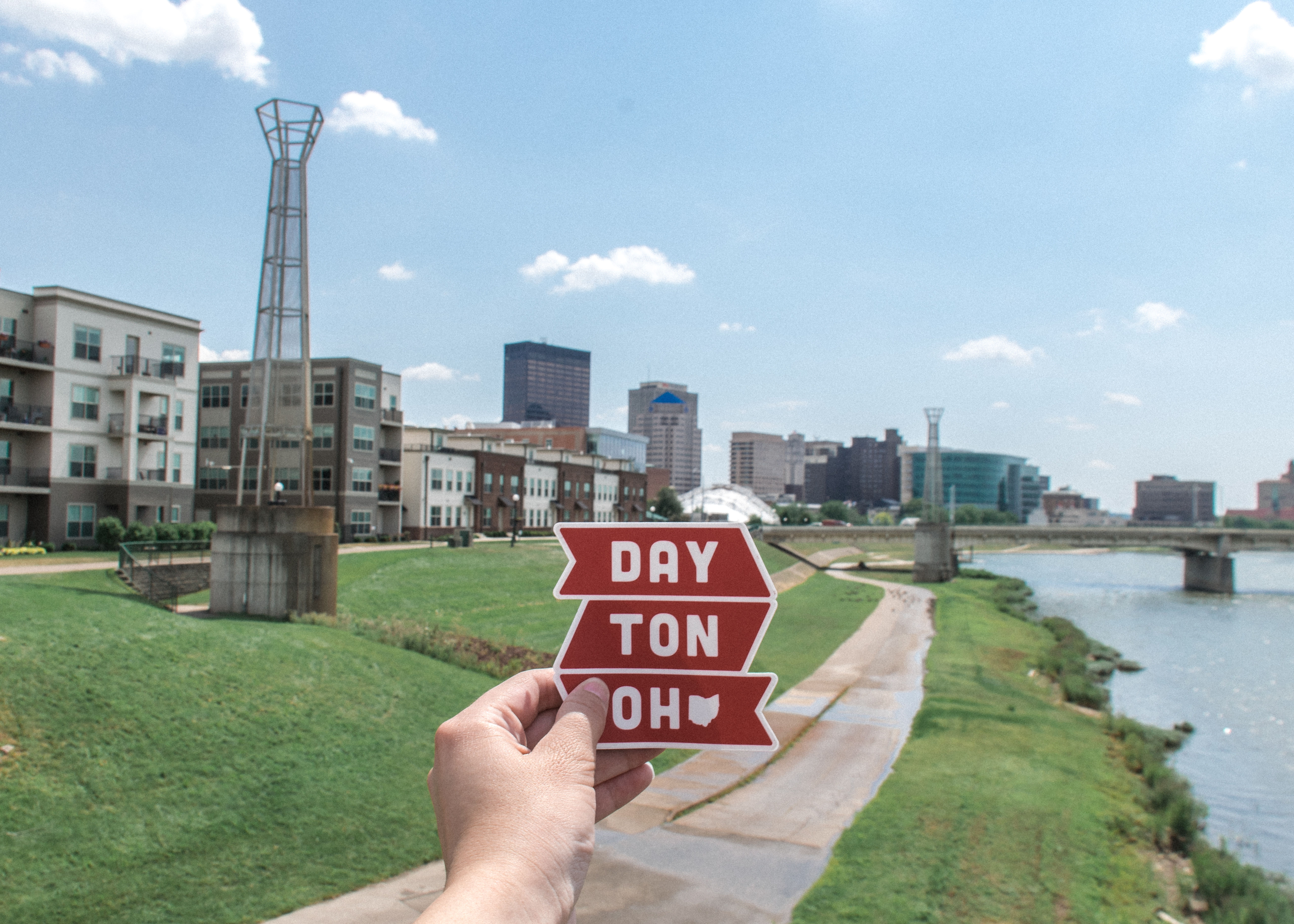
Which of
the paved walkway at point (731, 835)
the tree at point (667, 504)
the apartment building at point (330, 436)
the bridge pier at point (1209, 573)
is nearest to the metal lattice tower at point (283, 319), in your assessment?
the paved walkway at point (731, 835)

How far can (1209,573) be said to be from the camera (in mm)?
90688

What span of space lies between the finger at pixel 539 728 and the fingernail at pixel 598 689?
0.48 feet

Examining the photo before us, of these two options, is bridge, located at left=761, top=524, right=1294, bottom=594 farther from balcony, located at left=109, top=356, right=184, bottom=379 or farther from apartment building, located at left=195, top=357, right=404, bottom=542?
balcony, located at left=109, top=356, right=184, bottom=379

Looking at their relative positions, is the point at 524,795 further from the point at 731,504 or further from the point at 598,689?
the point at 731,504

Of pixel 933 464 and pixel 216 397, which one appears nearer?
pixel 216 397

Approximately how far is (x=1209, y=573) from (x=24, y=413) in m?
105

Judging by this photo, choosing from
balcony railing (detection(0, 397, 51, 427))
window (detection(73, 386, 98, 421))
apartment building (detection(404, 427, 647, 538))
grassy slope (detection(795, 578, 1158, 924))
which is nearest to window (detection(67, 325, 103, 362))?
window (detection(73, 386, 98, 421))

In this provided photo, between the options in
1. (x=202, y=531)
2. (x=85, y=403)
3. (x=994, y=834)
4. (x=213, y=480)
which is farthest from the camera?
(x=213, y=480)

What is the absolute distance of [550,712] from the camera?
128 inches

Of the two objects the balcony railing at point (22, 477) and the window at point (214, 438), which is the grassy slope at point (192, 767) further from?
the window at point (214, 438)

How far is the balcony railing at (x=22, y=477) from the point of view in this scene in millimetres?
39875

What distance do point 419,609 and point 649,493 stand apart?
122 m

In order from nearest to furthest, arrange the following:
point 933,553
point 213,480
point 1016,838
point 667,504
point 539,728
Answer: point 539,728
point 1016,838
point 213,480
point 933,553
point 667,504

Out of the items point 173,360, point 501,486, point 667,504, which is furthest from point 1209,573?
point 173,360
